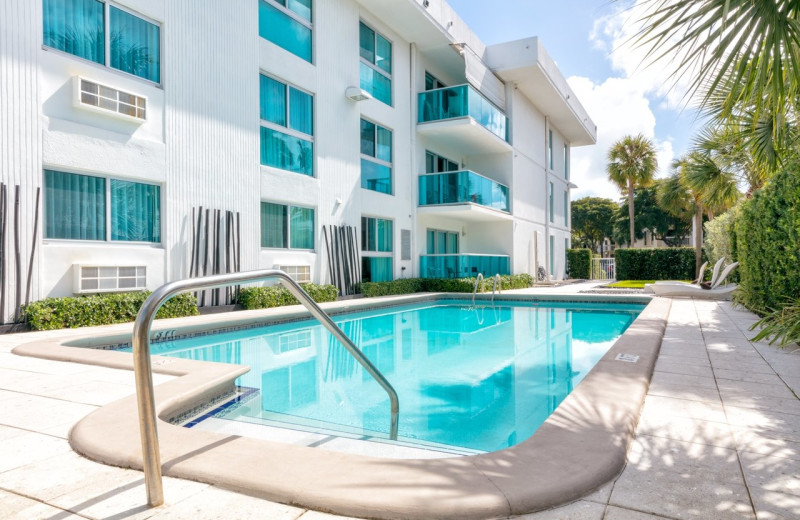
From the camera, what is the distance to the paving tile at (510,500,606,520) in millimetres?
1950

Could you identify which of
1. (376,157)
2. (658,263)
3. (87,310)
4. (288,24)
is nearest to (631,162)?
(658,263)

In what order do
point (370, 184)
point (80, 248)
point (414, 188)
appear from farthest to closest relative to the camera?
point (414, 188)
point (370, 184)
point (80, 248)

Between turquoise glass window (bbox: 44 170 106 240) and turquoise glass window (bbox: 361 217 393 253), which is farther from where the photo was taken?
turquoise glass window (bbox: 361 217 393 253)

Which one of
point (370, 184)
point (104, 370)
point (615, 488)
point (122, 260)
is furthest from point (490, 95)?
point (615, 488)

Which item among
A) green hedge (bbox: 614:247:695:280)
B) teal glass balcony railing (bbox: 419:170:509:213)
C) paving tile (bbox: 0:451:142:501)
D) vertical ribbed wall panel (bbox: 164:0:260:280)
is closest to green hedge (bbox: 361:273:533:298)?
teal glass balcony railing (bbox: 419:170:509:213)

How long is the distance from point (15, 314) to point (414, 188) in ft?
38.9

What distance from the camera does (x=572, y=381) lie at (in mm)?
5855

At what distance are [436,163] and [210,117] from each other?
10013mm

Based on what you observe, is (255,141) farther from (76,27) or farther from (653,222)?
(653,222)

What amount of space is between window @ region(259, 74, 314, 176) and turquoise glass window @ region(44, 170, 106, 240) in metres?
3.95

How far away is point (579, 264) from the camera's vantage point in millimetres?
26734

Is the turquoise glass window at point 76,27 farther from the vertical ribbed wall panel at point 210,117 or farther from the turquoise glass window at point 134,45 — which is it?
the vertical ribbed wall panel at point 210,117

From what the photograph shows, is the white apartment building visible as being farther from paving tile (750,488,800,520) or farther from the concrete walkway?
paving tile (750,488,800,520)

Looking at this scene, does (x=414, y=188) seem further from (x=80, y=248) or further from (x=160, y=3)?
(x=80, y=248)
